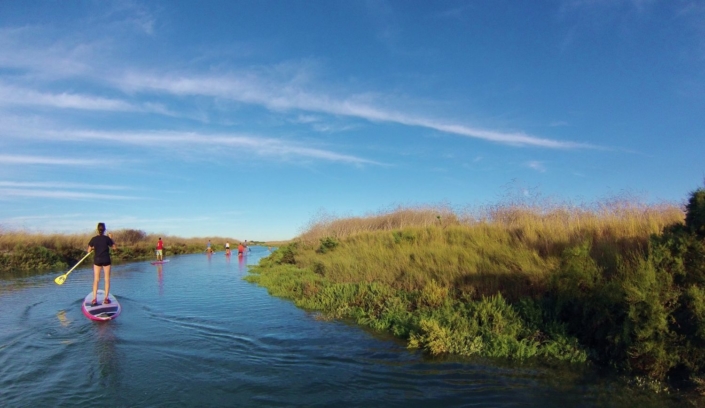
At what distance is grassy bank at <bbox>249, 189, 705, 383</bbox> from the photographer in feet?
21.0

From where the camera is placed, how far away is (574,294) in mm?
7926

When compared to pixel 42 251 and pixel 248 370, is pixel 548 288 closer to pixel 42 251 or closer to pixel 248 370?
pixel 248 370

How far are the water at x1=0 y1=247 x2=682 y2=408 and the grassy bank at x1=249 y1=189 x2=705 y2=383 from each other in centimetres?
68

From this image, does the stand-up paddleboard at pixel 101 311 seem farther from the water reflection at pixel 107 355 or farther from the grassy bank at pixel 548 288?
the grassy bank at pixel 548 288

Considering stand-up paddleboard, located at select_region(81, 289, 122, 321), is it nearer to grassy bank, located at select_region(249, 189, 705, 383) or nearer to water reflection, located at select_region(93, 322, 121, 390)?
water reflection, located at select_region(93, 322, 121, 390)

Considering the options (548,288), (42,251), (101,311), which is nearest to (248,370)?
(548,288)

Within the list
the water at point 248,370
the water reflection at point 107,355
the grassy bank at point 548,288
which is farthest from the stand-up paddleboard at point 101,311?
the grassy bank at point 548,288

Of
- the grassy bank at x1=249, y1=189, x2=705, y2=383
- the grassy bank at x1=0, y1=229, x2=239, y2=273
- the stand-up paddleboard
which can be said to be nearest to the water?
the stand-up paddleboard

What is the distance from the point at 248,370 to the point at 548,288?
21.0ft

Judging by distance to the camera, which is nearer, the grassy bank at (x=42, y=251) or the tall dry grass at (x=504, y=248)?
the tall dry grass at (x=504, y=248)

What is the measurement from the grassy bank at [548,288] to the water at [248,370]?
2.23 feet

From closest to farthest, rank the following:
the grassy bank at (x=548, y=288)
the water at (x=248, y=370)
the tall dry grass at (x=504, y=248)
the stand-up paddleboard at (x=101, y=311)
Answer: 1. the water at (x=248, y=370)
2. the grassy bank at (x=548, y=288)
3. the tall dry grass at (x=504, y=248)
4. the stand-up paddleboard at (x=101, y=311)

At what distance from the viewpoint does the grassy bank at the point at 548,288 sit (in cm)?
641

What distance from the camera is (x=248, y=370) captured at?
7.16 m
